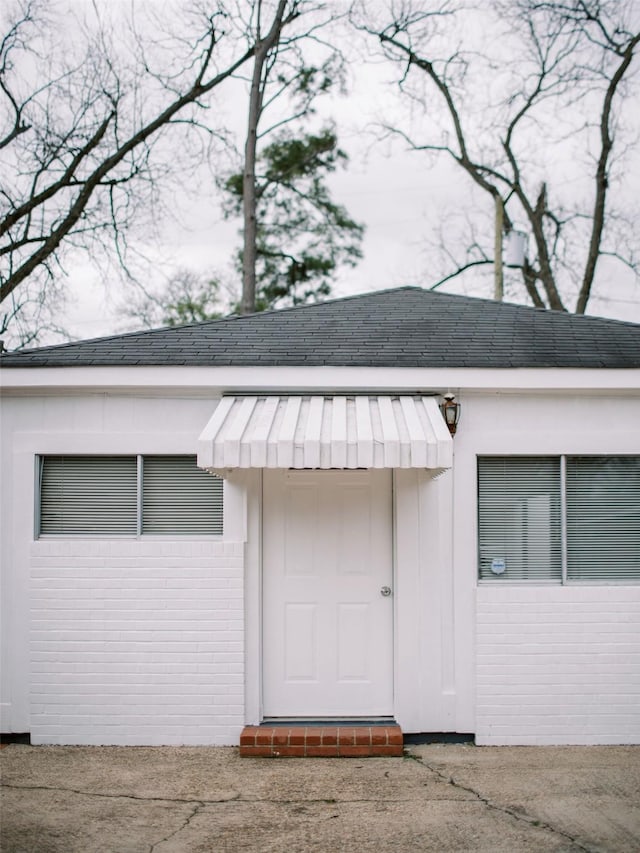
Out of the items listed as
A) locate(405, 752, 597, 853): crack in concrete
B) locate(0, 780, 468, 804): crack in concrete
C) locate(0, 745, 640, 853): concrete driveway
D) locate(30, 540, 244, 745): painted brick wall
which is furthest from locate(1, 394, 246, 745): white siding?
locate(405, 752, 597, 853): crack in concrete

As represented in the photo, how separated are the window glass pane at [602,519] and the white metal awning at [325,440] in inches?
58.6

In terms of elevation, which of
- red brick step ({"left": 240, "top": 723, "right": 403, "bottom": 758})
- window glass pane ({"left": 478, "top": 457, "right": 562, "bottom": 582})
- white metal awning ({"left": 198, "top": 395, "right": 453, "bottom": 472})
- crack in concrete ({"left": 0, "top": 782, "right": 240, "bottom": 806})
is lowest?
crack in concrete ({"left": 0, "top": 782, "right": 240, "bottom": 806})

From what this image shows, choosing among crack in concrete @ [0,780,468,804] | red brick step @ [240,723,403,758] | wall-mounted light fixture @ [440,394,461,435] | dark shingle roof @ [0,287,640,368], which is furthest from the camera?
dark shingle roof @ [0,287,640,368]

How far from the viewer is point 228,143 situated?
19922 mm

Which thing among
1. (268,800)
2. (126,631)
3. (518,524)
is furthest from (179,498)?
(518,524)

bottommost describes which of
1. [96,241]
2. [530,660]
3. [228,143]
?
[530,660]

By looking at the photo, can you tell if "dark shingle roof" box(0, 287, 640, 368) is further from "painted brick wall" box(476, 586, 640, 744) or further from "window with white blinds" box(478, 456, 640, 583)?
"painted brick wall" box(476, 586, 640, 744)

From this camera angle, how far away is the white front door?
679cm

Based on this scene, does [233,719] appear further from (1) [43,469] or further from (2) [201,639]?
(1) [43,469]

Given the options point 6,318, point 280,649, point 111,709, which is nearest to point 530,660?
point 280,649

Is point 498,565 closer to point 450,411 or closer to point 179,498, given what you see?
point 450,411

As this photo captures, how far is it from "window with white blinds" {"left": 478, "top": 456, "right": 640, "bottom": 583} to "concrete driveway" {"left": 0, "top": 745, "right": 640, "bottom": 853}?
1.47 metres

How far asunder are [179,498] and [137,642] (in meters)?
1.25

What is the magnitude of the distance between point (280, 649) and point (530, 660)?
6.92 ft
